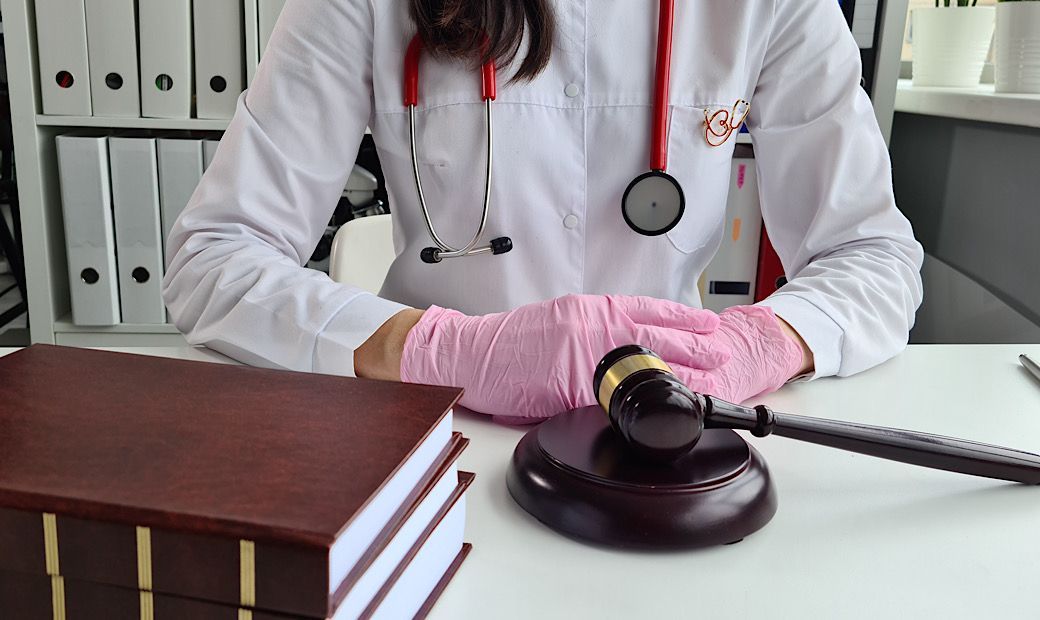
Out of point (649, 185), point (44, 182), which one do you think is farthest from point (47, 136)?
point (649, 185)

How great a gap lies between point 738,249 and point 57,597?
1939mm

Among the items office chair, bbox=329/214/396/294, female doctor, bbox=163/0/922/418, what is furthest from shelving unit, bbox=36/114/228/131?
female doctor, bbox=163/0/922/418

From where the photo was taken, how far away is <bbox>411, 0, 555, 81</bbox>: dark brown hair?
0.98m

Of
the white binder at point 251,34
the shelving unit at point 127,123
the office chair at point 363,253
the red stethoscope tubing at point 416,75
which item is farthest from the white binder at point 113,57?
the red stethoscope tubing at point 416,75

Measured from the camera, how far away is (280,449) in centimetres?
40

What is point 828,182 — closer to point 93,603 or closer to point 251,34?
point 93,603

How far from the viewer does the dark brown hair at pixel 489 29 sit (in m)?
0.98

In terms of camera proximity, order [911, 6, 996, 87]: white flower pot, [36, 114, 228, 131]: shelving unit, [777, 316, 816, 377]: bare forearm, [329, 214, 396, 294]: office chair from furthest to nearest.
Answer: [36, 114, 228, 131]: shelving unit < [911, 6, 996, 87]: white flower pot < [329, 214, 396, 294]: office chair < [777, 316, 816, 377]: bare forearm

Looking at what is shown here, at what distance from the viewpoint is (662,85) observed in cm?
105

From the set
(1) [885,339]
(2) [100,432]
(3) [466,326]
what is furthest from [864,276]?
(2) [100,432]

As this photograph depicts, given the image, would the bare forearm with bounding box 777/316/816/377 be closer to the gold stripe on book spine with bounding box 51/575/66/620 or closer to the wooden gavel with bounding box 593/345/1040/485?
the wooden gavel with bounding box 593/345/1040/485

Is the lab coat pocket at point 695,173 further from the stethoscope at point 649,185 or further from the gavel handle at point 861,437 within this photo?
the gavel handle at point 861,437

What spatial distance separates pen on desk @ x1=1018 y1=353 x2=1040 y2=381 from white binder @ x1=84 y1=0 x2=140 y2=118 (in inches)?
71.5

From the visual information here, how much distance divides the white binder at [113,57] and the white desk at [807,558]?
5.38 feet
